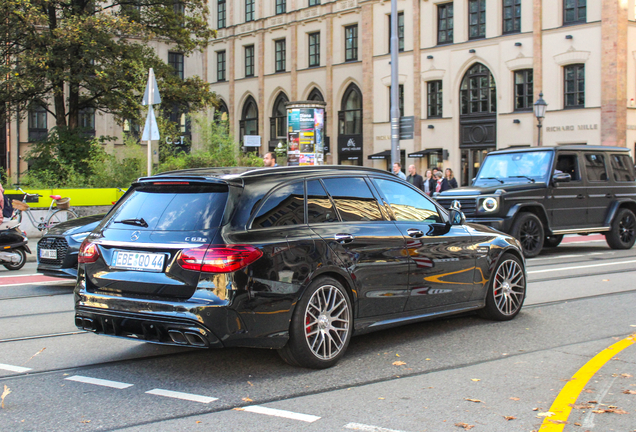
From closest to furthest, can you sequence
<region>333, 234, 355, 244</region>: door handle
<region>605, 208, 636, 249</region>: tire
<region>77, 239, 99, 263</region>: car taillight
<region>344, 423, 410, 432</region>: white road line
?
<region>344, 423, 410, 432</region>: white road line
<region>77, 239, 99, 263</region>: car taillight
<region>333, 234, 355, 244</region>: door handle
<region>605, 208, 636, 249</region>: tire

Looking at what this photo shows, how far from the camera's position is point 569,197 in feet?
48.9

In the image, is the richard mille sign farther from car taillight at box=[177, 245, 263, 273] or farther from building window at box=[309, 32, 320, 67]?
car taillight at box=[177, 245, 263, 273]

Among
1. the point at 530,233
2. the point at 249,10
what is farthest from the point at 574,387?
the point at 249,10

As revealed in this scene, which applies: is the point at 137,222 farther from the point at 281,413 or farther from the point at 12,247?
the point at 12,247

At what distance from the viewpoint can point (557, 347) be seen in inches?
256

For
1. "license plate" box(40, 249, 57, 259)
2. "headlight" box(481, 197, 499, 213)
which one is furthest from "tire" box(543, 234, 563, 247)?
"license plate" box(40, 249, 57, 259)

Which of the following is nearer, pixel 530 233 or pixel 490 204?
pixel 490 204

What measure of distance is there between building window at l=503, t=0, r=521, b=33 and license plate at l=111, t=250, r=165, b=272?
119 ft

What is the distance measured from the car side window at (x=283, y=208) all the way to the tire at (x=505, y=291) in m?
2.62

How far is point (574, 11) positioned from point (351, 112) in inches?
652

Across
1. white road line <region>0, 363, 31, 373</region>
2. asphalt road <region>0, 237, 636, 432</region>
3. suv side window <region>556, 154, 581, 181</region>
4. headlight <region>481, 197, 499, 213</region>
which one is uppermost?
suv side window <region>556, 154, 581, 181</region>

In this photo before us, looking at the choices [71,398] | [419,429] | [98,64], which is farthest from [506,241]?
[98,64]

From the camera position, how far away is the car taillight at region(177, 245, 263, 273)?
16.8 feet

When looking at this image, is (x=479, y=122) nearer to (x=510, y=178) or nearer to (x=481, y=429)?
(x=510, y=178)
